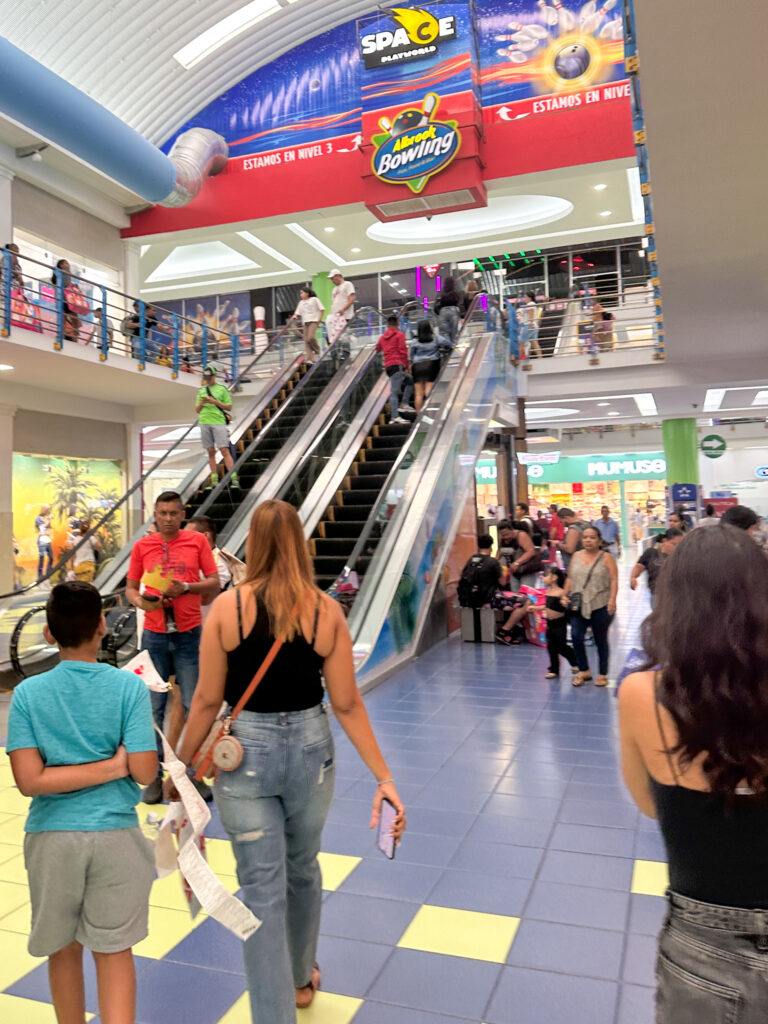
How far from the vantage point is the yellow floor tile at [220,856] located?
350 cm

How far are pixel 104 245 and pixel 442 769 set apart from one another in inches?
548

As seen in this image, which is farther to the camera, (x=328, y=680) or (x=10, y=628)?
(x=10, y=628)

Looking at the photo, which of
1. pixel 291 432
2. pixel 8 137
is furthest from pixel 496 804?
pixel 8 137

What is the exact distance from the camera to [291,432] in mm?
11383

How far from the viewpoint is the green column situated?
20.5 m

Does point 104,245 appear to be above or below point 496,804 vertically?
above

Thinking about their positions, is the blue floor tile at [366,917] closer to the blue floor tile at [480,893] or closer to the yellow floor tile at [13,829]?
the blue floor tile at [480,893]

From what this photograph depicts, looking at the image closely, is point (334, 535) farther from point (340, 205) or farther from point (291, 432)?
point (340, 205)

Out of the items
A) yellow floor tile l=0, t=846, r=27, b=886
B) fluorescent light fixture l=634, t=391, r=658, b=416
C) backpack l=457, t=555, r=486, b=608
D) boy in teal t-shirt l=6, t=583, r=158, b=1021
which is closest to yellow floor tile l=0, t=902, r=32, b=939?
yellow floor tile l=0, t=846, r=27, b=886

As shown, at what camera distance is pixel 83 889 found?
1.92 m

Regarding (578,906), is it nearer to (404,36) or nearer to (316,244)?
(404,36)

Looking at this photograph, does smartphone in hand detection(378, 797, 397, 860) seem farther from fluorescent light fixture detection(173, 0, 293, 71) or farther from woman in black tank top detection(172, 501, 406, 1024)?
fluorescent light fixture detection(173, 0, 293, 71)

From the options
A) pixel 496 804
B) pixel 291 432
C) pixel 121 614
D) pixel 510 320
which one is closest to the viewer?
pixel 496 804

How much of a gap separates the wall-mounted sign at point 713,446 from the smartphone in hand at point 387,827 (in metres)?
19.8
